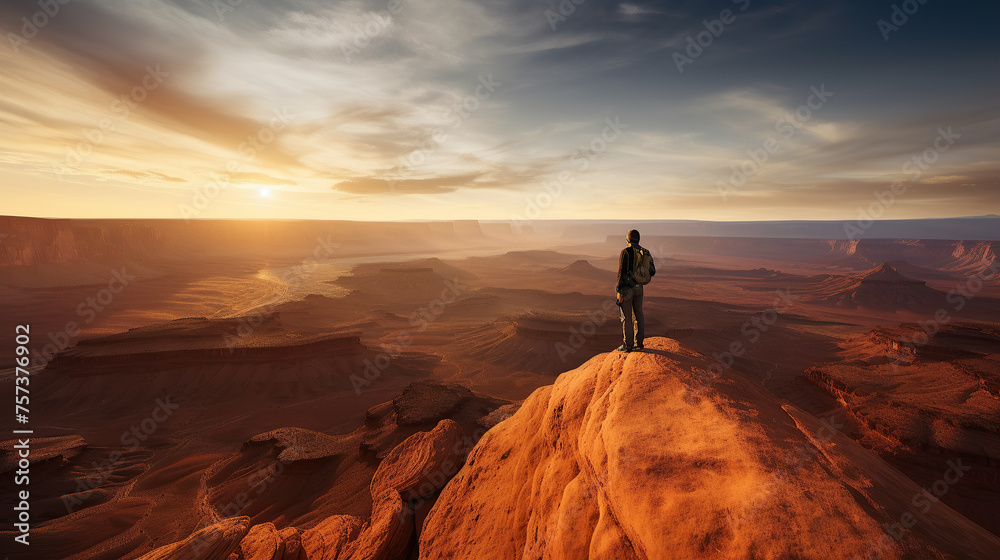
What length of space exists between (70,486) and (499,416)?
60.2 feet

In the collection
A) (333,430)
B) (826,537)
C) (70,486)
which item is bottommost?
(333,430)

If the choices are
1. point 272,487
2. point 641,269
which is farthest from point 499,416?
point 641,269

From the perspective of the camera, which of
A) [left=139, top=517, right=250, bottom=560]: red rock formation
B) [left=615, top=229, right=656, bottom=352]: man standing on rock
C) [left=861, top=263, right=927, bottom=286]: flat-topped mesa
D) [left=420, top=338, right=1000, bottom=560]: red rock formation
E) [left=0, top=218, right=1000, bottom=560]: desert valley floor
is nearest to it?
[left=420, top=338, right=1000, bottom=560]: red rock formation

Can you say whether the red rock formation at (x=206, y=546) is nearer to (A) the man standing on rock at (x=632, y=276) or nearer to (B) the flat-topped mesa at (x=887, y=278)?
(A) the man standing on rock at (x=632, y=276)

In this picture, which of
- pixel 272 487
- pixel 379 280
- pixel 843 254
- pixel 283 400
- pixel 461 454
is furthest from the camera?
pixel 843 254

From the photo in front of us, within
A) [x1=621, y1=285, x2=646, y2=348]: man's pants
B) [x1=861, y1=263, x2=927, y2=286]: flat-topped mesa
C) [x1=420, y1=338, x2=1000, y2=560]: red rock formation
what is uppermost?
[x1=621, y1=285, x2=646, y2=348]: man's pants

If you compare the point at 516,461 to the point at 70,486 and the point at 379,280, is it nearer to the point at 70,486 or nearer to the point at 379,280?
the point at 70,486

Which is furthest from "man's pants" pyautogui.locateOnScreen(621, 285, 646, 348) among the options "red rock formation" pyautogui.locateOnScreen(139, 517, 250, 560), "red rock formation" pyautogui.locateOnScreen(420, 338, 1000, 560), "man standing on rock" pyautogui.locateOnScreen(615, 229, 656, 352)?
"red rock formation" pyautogui.locateOnScreen(139, 517, 250, 560)

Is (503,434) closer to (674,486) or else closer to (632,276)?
(632,276)

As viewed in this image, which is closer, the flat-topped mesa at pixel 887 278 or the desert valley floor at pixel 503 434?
the desert valley floor at pixel 503 434

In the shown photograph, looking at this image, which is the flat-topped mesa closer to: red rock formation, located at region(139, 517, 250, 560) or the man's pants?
the man's pants

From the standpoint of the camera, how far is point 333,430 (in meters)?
21.6

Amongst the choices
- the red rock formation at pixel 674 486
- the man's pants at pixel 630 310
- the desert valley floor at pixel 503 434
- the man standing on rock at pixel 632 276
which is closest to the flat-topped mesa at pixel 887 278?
the desert valley floor at pixel 503 434

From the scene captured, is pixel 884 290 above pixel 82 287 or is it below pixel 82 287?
below
